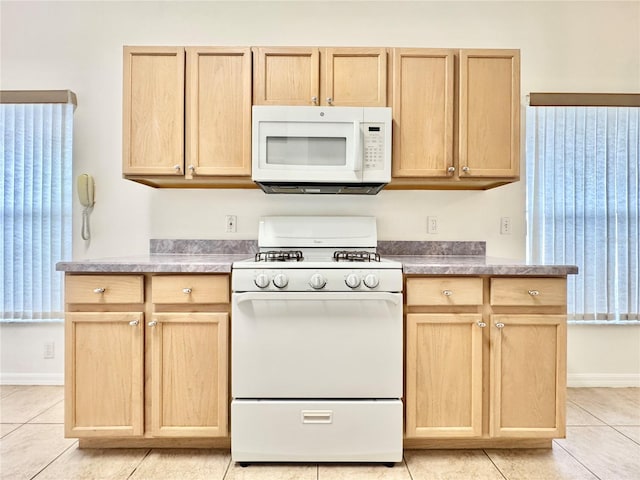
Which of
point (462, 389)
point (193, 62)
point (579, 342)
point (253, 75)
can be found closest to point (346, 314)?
point (462, 389)

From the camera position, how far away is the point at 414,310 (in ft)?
5.89

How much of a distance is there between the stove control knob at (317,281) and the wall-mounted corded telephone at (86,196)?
5.69ft

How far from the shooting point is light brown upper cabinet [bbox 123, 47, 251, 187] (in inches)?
82.6

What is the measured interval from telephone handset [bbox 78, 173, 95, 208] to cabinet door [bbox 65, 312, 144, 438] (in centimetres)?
102

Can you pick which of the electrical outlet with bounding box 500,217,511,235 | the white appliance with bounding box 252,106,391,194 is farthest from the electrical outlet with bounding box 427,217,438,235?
the white appliance with bounding box 252,106,391,194

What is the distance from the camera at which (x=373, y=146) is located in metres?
2.05

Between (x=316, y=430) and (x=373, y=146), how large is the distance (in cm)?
143

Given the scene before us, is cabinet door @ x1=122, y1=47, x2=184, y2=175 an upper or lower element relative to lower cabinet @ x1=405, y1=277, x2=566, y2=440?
upper

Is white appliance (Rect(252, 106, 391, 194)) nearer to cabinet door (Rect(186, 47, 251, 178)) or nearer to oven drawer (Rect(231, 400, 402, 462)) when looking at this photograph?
cabinet door (Rect(186, 47, 251, 178))

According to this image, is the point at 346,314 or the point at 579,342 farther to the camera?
the point at 579,342

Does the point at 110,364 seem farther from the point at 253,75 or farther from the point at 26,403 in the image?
the point at 253,75

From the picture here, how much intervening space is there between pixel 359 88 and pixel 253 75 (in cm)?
59

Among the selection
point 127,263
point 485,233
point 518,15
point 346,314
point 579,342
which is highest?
point 518,15

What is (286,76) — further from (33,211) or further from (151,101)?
(33,211)
